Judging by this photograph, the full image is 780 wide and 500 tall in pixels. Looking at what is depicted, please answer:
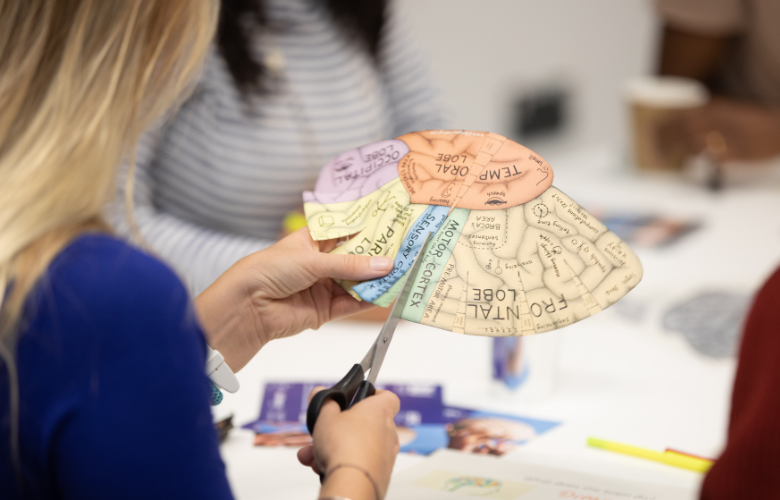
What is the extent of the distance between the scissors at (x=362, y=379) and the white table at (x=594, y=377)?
178 mm

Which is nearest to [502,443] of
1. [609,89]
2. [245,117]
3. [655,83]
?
[245,117]

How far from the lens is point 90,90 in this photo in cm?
44

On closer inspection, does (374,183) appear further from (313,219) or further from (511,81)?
(511,81)

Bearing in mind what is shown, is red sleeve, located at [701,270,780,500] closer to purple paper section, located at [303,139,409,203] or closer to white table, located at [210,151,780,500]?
white table, located at [210,151,780,500]

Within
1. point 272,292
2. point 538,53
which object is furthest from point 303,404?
point 538,53

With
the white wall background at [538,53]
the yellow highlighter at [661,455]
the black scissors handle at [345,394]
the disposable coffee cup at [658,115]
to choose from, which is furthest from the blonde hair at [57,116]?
the white wall background at [538,53]

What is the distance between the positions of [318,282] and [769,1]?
5.22ft

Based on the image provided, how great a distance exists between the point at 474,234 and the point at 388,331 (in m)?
0.12

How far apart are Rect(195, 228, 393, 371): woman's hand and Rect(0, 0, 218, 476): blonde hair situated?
0.69 feet

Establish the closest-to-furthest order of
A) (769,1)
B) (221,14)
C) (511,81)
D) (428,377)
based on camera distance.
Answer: (428,377) → (221,14) → (769,1) → (511,81)

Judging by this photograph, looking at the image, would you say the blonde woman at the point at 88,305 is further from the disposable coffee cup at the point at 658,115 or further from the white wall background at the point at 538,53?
the white wall background at the point at 538,53

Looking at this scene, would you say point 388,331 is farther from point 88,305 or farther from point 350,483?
point 88,305

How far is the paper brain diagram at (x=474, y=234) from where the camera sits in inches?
23.0

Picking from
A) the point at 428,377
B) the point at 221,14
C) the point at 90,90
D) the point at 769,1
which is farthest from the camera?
the point at 769,1
